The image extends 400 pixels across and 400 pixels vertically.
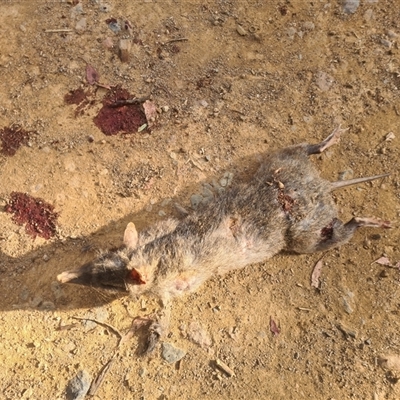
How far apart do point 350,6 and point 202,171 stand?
3.20 meters

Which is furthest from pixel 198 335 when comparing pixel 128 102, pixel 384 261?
pixel 128 102

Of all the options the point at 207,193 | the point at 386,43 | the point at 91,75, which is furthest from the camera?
the point at 386,43

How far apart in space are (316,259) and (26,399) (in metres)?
3.80

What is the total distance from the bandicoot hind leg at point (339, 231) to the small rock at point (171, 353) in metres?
2.06

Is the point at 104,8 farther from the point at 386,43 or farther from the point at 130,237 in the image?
the point at 386,43

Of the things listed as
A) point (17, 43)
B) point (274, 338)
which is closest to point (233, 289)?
point (274, 338)

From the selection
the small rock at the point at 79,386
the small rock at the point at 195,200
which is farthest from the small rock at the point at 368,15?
the small rock at the point at 79,386

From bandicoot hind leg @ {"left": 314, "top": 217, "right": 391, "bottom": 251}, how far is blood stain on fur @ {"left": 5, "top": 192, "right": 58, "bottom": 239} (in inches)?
130

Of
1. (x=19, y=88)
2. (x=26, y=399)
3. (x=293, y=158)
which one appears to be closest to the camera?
(x=26, y=399)

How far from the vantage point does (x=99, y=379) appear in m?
5.08

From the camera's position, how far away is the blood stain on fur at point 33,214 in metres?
5.49

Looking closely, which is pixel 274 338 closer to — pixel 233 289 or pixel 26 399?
pixel 233 289

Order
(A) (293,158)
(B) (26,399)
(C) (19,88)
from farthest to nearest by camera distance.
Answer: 1. (C) (19,88)
2. (A) (293,158)
3. (B) (26,399)

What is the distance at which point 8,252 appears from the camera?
5.43 meters
